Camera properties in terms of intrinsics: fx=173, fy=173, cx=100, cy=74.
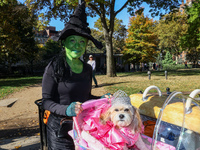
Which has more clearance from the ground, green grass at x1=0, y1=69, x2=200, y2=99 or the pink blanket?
the pink blanket

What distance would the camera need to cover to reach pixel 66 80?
1870 mm

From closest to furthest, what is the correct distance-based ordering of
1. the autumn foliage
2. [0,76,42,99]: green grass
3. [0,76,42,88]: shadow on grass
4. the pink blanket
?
1. the pink blanket
2. [0,76,42,99]: green grass
3. [0,76,42,88]: shadow on grass
4. the autumn foliage

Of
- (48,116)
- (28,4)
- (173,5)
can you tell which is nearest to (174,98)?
(48,116)

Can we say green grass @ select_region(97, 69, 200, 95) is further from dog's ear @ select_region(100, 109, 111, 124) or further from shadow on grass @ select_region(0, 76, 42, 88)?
dog's ear @ select_region(100, 109, 111, 124)

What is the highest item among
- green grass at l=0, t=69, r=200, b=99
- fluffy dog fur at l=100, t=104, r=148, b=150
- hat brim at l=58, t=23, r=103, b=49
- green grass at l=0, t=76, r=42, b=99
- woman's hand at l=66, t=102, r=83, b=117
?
hat brim at l=58, t=23, r=103, b=49

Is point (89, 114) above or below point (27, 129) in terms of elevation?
above

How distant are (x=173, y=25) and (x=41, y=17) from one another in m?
31.5

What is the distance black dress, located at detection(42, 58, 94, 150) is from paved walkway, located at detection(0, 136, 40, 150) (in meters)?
2.38

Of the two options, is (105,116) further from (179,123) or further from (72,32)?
(72,32)

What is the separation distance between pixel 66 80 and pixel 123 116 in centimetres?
73

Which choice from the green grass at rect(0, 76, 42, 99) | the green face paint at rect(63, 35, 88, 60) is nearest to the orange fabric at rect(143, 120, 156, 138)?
the green face paint at rect(63, 35, 88, 60)

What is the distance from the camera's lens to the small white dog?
4.99ft

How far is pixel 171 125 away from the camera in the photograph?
1.63 m

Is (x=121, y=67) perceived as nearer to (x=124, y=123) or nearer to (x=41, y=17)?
(x=41, y=17)
